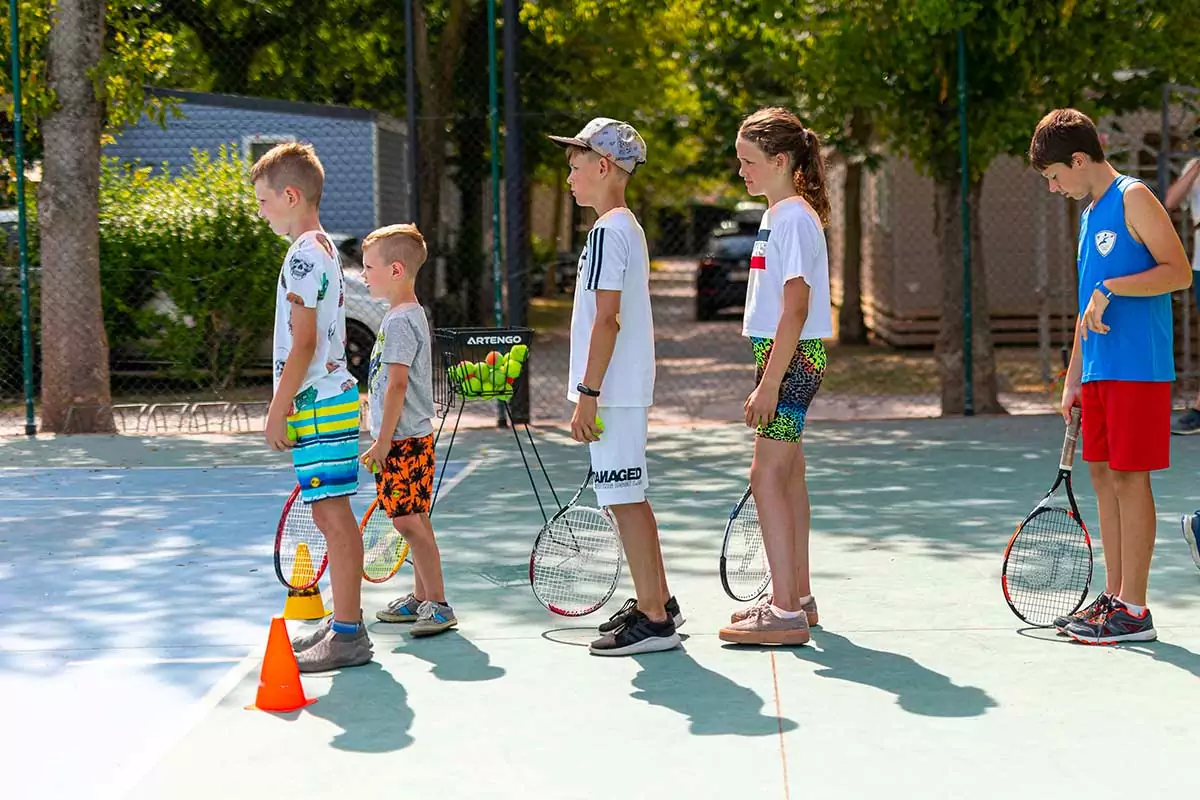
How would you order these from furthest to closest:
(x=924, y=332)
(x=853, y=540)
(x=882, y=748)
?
1. (x=924, y=332)
2. (x=853, y=540)
3. (x=882, y=748)

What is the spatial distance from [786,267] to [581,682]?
1.62m

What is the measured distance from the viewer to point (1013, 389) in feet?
56.2

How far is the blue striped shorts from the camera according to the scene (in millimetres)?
6133

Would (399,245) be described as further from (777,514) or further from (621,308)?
(777,514)

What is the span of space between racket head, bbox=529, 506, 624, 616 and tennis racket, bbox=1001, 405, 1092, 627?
5.06 feet

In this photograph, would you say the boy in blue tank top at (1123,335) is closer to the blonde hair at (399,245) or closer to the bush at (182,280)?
the blonde hair at (399,245)

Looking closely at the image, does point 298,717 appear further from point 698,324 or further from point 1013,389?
point 698,324

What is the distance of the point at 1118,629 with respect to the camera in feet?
20.7

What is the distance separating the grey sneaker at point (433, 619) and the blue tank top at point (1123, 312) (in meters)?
2.56

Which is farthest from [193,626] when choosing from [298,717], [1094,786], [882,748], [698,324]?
[698,324]

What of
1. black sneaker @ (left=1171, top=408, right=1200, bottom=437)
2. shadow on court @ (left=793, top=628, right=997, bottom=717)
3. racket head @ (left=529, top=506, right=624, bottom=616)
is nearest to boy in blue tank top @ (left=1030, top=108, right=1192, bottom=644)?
shadow on court @ (left=793, top=628, right=997, bottom=717)

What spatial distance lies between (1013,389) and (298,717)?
41.5 feet

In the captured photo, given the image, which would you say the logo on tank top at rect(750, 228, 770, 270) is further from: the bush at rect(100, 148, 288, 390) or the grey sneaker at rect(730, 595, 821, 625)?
the bush at rect(100, 148, 288, 390)

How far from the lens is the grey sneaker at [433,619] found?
263 inches
